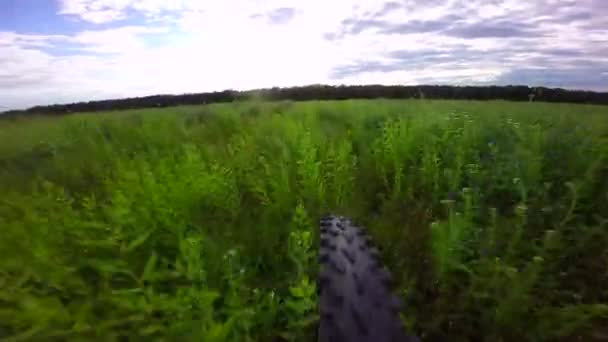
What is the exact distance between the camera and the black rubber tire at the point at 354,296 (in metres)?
1.10

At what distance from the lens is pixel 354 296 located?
1207mm

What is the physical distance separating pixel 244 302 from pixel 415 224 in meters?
1.64

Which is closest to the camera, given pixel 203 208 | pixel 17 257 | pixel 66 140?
pixel 17 257

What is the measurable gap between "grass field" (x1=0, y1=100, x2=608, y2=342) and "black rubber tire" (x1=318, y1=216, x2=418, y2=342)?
1.46 ft

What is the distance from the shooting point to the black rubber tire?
1098 millimetres

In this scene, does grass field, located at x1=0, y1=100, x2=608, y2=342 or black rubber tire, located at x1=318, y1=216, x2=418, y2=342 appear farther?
grass field, located at x1=0, y1=100, x2=608, y2=342

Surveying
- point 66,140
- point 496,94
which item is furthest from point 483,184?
point 496,94

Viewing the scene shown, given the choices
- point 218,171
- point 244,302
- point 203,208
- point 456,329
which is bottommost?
→ point 456,329

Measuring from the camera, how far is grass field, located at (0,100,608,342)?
1961 millimetres

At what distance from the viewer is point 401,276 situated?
2848 mm

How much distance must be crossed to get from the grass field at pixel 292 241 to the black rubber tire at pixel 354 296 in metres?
0.45

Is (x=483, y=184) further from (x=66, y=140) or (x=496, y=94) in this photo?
(x=496, y=94)

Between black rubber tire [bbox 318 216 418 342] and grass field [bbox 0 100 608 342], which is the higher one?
black rubber tire [bbox 318 216 418 342]

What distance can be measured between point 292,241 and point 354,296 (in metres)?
1.45
